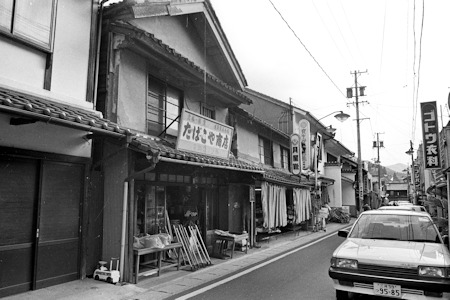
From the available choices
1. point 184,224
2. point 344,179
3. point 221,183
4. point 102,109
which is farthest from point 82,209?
point 344,179

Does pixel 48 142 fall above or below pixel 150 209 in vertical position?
above

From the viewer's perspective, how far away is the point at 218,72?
579 inches

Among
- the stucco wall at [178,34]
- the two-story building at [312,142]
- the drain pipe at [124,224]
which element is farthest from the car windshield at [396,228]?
the two-story building at [312,142]

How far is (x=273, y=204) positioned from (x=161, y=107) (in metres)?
7.26

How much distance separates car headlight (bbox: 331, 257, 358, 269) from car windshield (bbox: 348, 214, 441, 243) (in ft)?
4.37

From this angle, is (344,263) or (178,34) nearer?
(344,263)

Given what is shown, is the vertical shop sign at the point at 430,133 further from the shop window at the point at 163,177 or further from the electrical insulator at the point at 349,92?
the electrical insulator at the point at 349,92

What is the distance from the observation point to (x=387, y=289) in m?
5.25

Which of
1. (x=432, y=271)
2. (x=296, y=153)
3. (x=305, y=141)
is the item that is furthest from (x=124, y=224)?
(x=305, y=141)

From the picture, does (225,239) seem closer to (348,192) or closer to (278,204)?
(278,204)

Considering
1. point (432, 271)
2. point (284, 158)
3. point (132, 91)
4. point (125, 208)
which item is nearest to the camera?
point (432, 271)

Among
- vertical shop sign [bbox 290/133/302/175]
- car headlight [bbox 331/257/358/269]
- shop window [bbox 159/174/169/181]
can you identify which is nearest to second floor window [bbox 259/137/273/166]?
vertical shop sign [bbox 290/133/302/175]

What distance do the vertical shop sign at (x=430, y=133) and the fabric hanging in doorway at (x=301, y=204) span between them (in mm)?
6483

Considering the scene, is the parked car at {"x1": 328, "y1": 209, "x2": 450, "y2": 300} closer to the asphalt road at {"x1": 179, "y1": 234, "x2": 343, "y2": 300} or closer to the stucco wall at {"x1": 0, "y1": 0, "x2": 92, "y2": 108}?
the asphalt road at {"x1": 179, "y1": 234, "x2": 343, "y2": 300}
